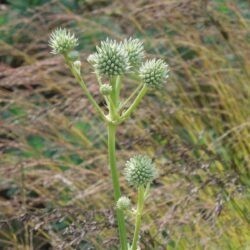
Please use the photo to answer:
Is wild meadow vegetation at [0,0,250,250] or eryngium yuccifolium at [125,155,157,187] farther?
wild meadow vegetation at [0,0,250,250]

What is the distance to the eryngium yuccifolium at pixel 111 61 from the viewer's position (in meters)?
1.80

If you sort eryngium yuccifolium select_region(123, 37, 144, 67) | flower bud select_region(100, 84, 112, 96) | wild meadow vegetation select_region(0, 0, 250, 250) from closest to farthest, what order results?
flower bud select_region(100, 84, 112, 96), eryngium yuccifolium select_region(123, 37, 144, 67), wild meadow vegetation select_region(0, 0, 250, 250)

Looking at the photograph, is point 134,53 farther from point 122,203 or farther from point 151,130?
point 151,130

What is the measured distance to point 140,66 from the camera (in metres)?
1.95

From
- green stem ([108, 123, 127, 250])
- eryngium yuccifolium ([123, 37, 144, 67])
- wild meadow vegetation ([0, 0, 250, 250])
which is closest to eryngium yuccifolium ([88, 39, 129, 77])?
eryngium yuccifolium ([123, 37, 144, 67])

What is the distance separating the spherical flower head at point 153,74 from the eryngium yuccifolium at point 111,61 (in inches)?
2.3

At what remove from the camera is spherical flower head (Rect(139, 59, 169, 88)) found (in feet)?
6.07

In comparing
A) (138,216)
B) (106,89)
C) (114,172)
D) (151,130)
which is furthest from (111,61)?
(151,130)

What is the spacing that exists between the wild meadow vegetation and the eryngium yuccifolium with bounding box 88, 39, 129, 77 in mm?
1088

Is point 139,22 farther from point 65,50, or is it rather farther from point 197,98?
point 65,50

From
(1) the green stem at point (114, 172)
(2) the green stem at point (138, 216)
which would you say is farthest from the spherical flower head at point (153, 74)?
(2) the green stem at point (138, 216)

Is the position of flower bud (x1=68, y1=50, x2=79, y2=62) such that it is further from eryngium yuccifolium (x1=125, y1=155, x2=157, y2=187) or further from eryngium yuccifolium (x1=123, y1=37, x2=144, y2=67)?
eryngium yuccifolium (x1=125, y1=155, x2=157, y2=187)

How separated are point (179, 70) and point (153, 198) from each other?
1.17 meters

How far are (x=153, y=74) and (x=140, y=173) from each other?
0.24 metres
